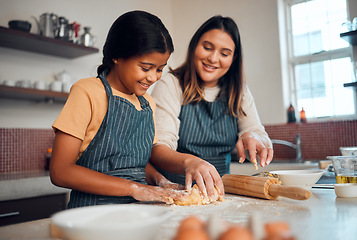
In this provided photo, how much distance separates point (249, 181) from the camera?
109 cm

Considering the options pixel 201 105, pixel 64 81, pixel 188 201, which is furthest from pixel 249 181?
pixel 64 81

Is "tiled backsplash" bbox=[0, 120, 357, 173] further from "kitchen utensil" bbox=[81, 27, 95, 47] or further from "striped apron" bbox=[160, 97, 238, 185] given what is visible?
"striped apron" bbox=[160, 97, 238, 185]

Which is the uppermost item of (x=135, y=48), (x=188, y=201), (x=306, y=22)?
(x=306, y=22)

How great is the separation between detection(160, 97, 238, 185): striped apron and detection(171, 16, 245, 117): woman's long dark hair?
0.05m

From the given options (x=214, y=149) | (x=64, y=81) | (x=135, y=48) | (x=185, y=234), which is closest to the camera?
(x=185, y=234)

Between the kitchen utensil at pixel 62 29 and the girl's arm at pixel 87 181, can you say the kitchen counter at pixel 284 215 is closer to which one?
the girl's arm at pixel 87 181

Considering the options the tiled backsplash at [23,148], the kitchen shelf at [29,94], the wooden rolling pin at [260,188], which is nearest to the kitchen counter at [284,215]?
the wooden rolling pin at [260,188]

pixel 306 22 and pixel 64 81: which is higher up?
pixel 306 22

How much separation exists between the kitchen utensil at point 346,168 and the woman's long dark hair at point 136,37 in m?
0.70

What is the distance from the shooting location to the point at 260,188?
102 centimetres

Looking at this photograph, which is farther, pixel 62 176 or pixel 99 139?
pixel 99 139

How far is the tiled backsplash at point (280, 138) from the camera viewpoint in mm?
2717

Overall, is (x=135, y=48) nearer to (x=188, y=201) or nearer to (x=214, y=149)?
(x=188, y=201)

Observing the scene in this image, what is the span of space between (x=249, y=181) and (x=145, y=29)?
1.95 feet
